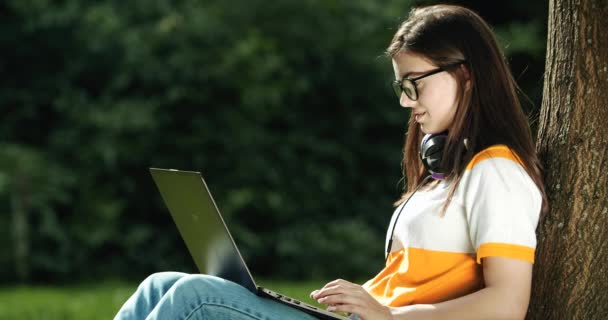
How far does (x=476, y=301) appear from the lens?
2.26 m

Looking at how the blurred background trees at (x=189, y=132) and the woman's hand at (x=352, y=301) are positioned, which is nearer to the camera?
the woman's hand at (x=352, y=301)

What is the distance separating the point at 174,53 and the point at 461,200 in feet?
22.8

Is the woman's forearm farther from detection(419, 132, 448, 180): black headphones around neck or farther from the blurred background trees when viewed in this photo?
the blurred background trees

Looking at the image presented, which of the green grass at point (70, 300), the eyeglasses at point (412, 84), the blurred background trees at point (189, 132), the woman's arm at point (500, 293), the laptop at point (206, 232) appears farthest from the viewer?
the blurred background trees at point (189, 132)

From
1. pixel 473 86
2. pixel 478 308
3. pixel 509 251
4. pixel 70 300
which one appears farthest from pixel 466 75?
pixel 70 300

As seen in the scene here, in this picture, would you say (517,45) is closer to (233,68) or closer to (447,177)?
(233,68)

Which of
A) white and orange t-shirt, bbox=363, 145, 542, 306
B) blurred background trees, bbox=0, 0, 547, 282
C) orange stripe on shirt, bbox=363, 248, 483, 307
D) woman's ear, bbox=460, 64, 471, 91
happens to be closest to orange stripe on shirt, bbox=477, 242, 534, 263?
white and orange t-shirt, bbox=363, 145, 542, 306

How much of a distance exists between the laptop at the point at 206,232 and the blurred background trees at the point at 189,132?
239 inches

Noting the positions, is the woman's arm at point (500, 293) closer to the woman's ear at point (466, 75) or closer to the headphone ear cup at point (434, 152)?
the headphone ear cup at point (434, 152)

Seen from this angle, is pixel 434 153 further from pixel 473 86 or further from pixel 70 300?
pixel 70 300

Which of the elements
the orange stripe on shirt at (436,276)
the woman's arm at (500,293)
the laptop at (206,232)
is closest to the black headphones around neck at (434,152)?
the orange stripe on shirt at (436,276)

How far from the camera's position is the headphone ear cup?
2506 millimetres

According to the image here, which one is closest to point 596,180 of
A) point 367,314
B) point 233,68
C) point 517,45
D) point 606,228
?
point 606,228

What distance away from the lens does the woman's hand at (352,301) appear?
2303mm
